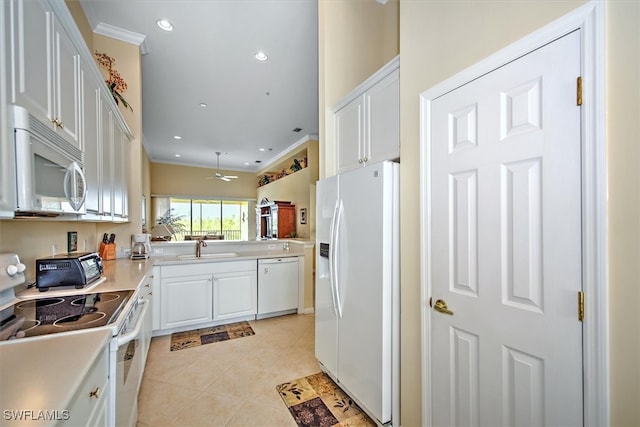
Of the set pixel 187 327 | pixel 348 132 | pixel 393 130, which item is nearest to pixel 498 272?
pixel 393 130

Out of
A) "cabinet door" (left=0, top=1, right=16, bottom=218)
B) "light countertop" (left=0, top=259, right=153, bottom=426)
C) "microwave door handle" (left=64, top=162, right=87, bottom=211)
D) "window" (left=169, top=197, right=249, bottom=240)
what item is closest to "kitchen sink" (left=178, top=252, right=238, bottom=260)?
"microwave door handle" (left=64, top=162, right=87, bottom=211)

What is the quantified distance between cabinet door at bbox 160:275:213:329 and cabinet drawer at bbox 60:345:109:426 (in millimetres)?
2192

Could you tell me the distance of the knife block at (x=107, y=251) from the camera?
2807mm

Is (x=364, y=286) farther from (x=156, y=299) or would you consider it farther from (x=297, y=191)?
(x=297, y=191)

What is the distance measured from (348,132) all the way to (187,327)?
2979 millimetres

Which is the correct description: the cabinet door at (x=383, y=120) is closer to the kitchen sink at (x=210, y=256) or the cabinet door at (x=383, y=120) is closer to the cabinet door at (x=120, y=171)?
the cabinet door at (x=120, y=171)

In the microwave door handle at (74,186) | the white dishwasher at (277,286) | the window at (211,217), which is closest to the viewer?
the microwave door handle at (74,186)

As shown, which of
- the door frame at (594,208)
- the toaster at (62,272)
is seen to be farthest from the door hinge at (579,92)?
the toaster at (62,272)

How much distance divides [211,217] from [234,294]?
579cm

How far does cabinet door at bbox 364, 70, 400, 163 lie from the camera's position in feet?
5.97

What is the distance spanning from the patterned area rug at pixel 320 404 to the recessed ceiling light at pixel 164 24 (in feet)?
11.3

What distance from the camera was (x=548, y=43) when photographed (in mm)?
1058

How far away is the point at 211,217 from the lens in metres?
8.73

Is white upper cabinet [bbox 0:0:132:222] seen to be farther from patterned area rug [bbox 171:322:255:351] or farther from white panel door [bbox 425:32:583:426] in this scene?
white panel door [bbox 425:32:583:426]
